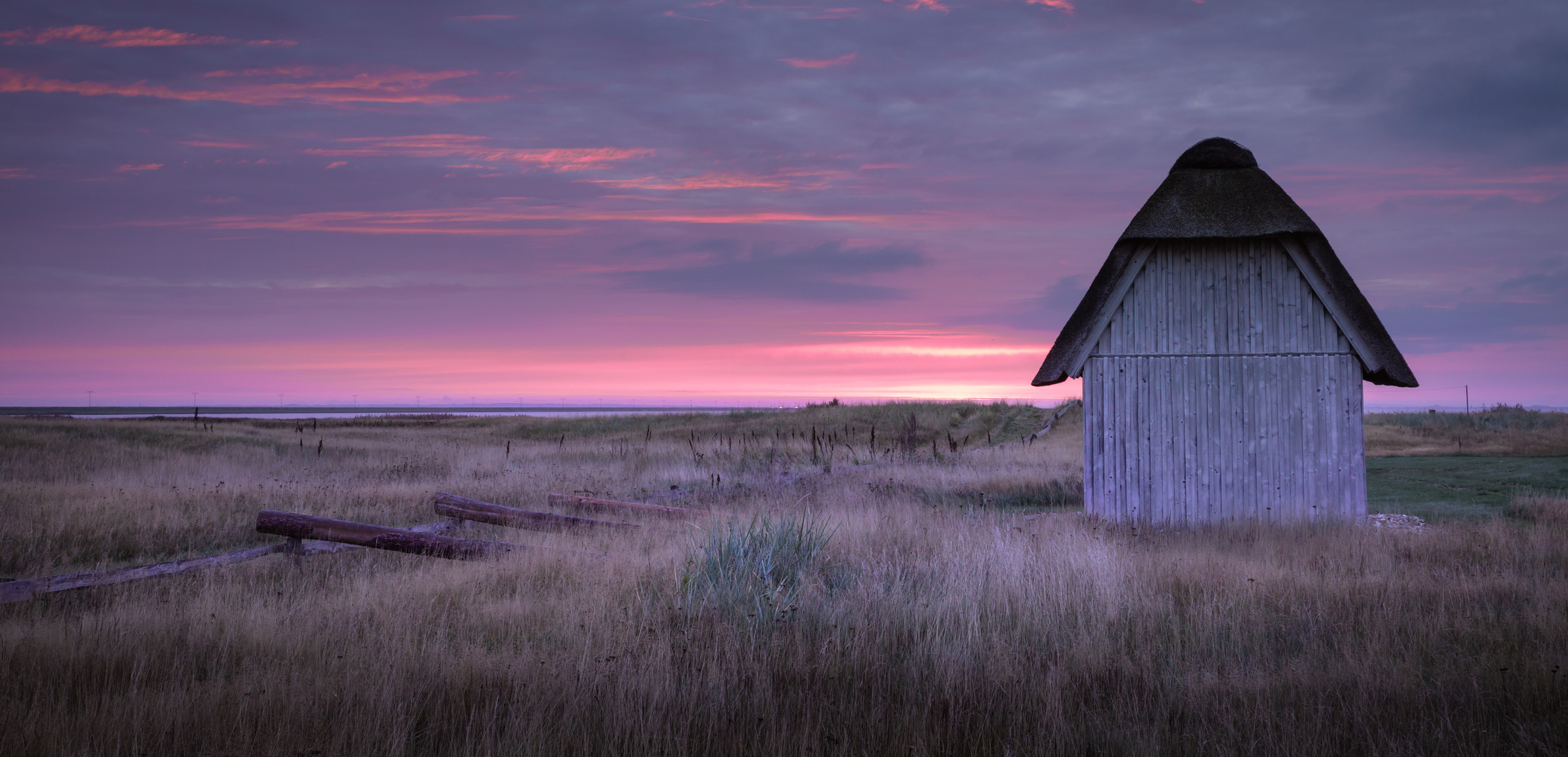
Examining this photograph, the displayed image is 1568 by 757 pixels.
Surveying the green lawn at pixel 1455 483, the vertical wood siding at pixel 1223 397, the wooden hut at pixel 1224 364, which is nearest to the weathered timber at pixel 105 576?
the wooden hut at pixel 1224 364

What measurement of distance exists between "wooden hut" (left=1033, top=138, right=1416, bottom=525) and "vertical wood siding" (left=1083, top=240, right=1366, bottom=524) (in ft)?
0.07

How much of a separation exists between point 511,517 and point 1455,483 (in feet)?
63.2

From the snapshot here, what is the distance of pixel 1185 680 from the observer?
498 centimetres

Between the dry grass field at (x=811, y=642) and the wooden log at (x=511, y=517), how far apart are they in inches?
16.4

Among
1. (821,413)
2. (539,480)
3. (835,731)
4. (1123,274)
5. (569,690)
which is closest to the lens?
(835,731)

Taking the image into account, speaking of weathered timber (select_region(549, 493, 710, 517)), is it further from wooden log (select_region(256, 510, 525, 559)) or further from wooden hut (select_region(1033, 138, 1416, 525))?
wooden hut (select_region(1033, 138, 1416, 525))

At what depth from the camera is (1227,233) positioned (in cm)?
1211

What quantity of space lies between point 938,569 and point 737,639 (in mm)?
2999

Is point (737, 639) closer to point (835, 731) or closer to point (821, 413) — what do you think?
point (835, 731)

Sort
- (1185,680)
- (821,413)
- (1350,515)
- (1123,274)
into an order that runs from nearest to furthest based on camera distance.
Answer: (1185,680) < (1350,515) < (1123,274) < (821,413)

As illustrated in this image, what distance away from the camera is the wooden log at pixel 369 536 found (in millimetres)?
8664

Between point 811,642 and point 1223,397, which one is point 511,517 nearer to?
point 811,642

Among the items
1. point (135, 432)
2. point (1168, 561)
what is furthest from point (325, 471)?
point (1168, 561)

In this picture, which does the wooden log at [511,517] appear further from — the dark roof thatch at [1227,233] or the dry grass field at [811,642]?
the dark roof thatch at [1227,233]
